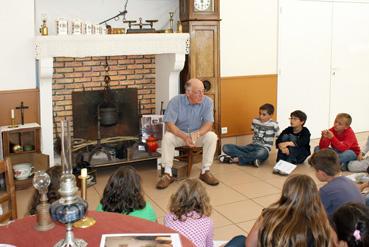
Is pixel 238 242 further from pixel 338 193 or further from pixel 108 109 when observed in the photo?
pixel 108 109

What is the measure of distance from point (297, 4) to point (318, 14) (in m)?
0.39

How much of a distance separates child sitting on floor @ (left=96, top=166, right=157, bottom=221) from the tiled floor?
1087 mm

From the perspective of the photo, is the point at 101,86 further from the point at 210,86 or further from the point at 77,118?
the point at 210,86

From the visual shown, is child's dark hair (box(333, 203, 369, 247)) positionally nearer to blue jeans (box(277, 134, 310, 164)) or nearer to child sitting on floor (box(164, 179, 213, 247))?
child sitting on floor (box(164, 179, 213, 247))

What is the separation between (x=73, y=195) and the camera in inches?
76.2

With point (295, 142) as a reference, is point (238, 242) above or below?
below

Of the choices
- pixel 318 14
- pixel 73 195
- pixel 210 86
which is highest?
pixel 318 14

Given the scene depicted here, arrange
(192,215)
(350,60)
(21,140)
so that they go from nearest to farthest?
(192,215) → (21,140) → (350,60)

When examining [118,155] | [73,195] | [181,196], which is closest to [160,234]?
[73,195]

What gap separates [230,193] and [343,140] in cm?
170

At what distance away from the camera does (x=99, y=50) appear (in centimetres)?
500

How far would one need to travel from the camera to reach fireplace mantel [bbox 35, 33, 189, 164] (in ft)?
15.8

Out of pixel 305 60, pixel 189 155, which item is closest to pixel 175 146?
pixel 189 155

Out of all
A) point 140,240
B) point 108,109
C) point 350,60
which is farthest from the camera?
point 350,60
